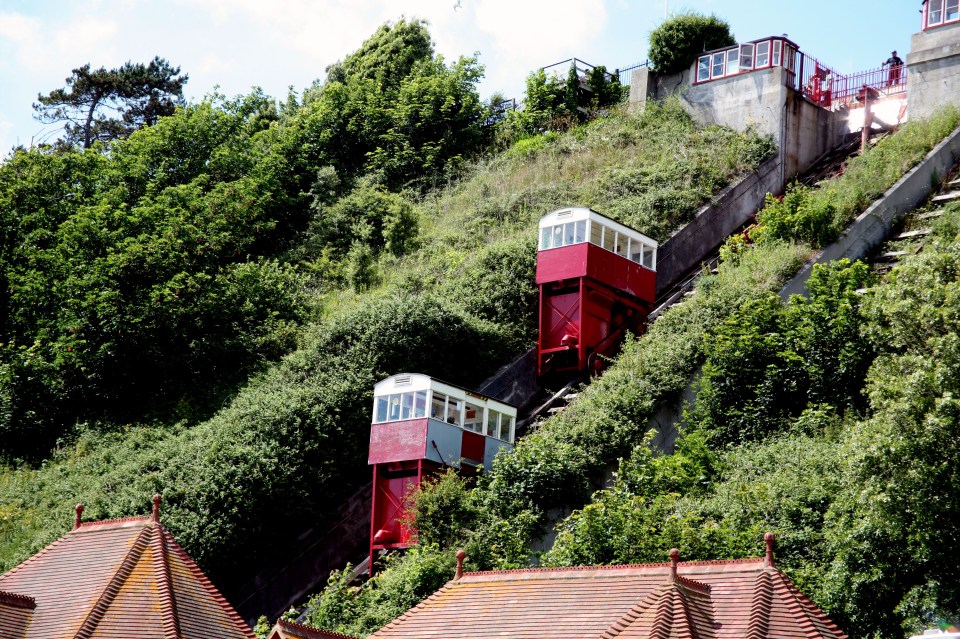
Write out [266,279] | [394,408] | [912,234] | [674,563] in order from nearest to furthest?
[674,563] < [394,408] < [912,234] < [266,279]

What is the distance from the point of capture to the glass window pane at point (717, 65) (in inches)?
2419

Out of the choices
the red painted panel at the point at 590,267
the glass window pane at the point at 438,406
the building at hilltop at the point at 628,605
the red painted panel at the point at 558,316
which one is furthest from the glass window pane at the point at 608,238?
the building at hilltop at the point at 628,605

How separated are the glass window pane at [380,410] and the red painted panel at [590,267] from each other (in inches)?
296

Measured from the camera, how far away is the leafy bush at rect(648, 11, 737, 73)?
62.9 meters

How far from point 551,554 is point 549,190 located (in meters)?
26.3

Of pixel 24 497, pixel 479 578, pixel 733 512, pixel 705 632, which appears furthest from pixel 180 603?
pixel 24 497

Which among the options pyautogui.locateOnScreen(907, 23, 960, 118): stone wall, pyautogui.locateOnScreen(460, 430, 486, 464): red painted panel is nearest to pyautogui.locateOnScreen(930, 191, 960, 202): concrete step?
pyautogui.locateOnScreen(907, 23, 960, 118): stone wall

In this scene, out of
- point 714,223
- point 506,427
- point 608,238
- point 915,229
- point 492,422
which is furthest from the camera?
point 714,223

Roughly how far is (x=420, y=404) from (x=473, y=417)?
2057 mm

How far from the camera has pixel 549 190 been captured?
59438 millimetres

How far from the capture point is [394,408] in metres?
42.7

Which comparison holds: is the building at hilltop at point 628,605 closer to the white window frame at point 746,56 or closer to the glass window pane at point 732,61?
the white window frame at point 746,56

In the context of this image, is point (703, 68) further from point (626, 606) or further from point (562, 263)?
point (626, 606)

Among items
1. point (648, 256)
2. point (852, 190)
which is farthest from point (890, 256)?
point (648, 256)
